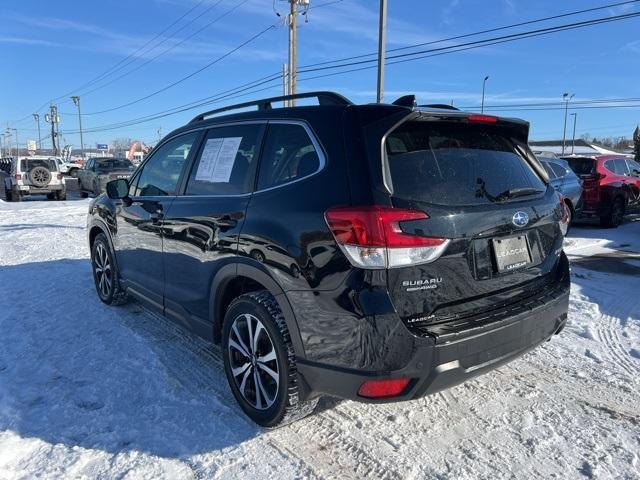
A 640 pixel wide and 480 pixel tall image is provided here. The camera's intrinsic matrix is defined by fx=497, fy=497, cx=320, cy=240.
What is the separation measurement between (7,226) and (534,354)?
1232 centimetres

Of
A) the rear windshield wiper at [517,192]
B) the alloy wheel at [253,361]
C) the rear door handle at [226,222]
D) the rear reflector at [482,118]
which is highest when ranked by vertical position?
the rear reflector at [482,118]

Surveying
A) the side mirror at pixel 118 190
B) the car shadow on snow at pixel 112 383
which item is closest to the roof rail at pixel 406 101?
the car shadow on snow at pixel 112 383

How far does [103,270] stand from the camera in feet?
18.0

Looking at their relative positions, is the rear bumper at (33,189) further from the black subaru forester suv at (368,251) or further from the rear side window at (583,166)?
the black subaru forester suv at (368,251)

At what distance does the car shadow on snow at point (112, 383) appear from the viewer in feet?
9.73

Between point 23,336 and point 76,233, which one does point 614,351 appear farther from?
point 76,233

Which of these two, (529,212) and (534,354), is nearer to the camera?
(529,212)

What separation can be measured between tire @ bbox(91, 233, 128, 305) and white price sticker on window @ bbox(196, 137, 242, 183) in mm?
2093

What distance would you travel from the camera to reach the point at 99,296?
5668 mm

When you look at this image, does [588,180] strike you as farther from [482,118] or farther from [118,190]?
[118,190]

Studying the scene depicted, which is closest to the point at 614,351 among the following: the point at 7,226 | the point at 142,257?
the point at 142,257

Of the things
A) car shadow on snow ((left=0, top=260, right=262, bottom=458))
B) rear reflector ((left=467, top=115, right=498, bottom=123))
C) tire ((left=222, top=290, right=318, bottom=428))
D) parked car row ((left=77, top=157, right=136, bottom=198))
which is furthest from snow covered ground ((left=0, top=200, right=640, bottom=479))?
parked car row ((left=77, top=157, right=136, bottom=198))

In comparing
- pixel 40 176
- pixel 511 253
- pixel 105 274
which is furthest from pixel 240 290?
pixel 40 176

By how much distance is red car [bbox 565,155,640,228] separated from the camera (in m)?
11.7
